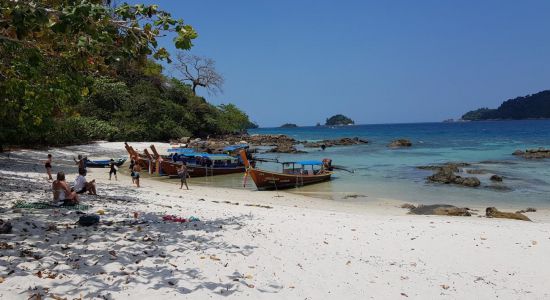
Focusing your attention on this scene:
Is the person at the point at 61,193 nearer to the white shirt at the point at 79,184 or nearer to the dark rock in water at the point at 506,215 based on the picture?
the white shirt at the point at 79,184

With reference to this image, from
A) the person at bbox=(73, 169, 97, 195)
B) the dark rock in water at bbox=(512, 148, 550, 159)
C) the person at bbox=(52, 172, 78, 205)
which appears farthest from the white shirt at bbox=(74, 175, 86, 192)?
the dark rock in water at bbox=(512, 148, 550, 159)

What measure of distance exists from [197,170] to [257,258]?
71.6 ft

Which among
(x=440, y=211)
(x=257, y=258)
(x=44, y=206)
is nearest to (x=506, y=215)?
(x=440, y=211)

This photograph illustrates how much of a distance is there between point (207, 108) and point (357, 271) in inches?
2549

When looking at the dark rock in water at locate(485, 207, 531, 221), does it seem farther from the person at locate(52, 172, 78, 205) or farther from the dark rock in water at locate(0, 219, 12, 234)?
the dark rock in water at locate(0, 219, 12, 234)

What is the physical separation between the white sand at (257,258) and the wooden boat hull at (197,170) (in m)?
15.6

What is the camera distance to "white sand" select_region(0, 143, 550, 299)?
5.81 m

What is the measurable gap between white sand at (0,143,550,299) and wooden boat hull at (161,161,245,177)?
1557cm

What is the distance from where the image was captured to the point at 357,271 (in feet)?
24.2

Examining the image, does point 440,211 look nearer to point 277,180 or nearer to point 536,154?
point 277,180

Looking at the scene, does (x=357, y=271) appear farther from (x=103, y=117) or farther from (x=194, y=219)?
(x=103, y=117)

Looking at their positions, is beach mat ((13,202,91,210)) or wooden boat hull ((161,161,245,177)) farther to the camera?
wooden boat hull ((161,161,245,177))

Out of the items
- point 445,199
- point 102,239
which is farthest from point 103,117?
point 102,239

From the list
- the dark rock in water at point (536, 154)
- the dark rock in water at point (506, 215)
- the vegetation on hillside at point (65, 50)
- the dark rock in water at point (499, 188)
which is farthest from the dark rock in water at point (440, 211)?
the dark rock in water at point (536, 154)
